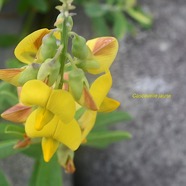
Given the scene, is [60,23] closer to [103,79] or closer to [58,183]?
[103,79]

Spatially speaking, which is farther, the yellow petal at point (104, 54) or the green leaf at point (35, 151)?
the green leaf at point (35, 151)

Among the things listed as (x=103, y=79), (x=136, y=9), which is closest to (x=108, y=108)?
(x=103, y=79)

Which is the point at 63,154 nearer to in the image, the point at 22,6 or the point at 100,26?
the point at 100,26

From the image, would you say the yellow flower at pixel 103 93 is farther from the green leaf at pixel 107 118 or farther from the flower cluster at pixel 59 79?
the green leaf at pixel 107 118

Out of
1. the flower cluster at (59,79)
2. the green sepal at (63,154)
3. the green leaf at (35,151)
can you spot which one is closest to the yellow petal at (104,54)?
the flower cluster at (59,79)

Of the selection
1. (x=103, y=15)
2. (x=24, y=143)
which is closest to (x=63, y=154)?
(x=24, y=143)

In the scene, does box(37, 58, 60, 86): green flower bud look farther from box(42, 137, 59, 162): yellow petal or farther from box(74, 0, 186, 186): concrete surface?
box(74, 0, 186, 186): concrete surface

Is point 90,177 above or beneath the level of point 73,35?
beneath
